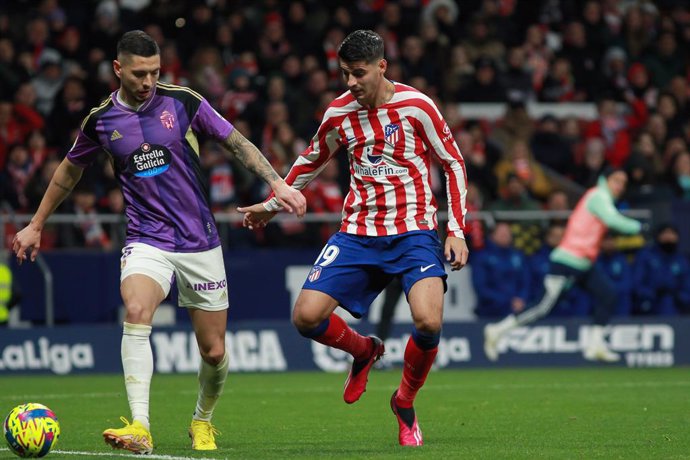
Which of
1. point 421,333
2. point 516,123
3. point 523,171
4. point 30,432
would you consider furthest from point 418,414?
point 516,123

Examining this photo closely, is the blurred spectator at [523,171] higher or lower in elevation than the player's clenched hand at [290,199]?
lower

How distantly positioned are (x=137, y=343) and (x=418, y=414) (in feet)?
10.7

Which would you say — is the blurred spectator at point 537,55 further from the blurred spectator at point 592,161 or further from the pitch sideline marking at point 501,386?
the pitch sideline marking at point 501,386

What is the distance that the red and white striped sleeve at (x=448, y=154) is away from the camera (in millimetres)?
7883

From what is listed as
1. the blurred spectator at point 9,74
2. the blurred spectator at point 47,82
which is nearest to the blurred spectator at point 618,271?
the blurred spectator at point 47,82

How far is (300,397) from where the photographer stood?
1152cm

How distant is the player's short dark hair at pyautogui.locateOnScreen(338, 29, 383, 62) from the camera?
7656 mm

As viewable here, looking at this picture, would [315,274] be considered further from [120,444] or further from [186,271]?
[120,444]

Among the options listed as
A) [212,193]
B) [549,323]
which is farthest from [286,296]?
[549,323]

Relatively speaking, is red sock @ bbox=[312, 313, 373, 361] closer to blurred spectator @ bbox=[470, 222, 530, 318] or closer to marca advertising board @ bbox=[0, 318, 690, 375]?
marca advertising board @ bbox=[0, 318, 690, 375]

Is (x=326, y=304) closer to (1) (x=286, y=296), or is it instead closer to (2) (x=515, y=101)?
(1) (x=286, y=296)

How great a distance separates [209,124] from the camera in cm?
749

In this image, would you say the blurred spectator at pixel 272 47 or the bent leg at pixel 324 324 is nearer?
the bent leg at pixel 324 324

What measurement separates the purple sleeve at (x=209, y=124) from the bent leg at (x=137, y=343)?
92 cm
